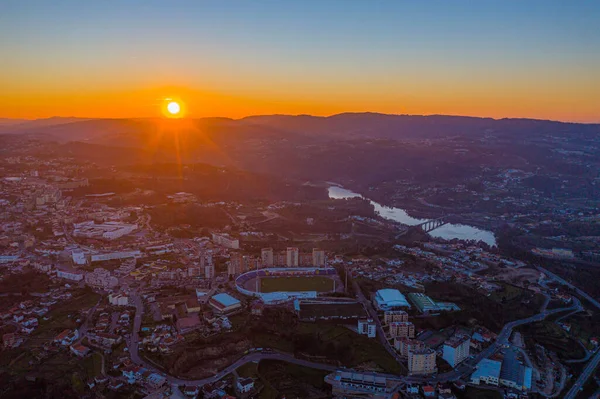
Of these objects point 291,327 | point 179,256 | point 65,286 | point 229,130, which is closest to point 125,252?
point 179,256

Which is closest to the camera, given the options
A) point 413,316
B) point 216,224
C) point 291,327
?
point 291,327

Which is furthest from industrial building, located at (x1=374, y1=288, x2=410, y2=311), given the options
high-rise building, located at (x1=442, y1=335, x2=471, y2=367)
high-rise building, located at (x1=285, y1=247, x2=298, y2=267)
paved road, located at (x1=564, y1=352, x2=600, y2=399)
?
paved road, located at (x1=564, y1=352, x2=600, y2=399)

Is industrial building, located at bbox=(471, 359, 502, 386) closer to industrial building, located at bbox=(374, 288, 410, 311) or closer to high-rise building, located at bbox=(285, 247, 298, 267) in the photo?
industrial building, located at bbox=(374, 288, 410, 311)

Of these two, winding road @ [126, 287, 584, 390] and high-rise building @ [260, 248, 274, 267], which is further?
high-rise building @ [260, 248, 274, 267]

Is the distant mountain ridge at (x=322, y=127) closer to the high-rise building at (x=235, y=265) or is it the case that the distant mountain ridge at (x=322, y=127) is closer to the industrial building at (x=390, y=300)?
the high-rise building at (x=235, y=265)

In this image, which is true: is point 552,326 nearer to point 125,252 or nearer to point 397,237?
point 397,237

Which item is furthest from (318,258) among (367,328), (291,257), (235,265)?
(367,328)

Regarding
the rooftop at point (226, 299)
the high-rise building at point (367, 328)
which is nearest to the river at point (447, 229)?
the high-rise building at point (367, 328)
